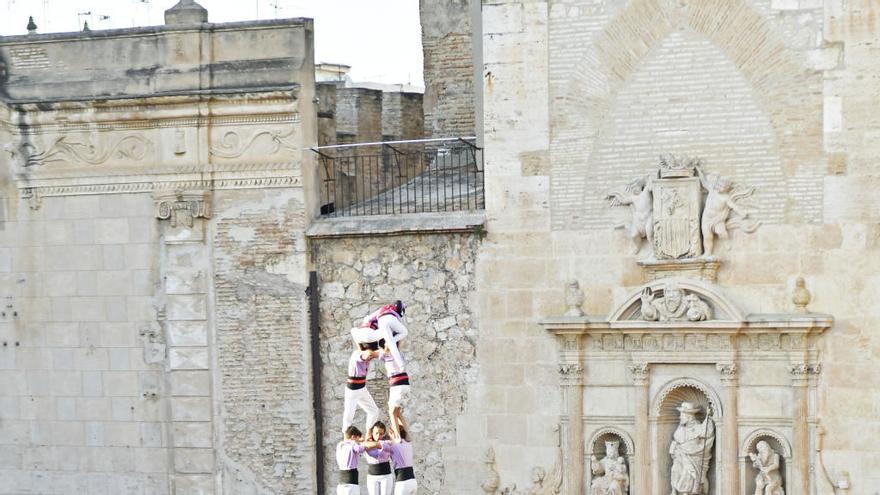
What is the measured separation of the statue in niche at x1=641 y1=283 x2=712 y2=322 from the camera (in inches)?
647

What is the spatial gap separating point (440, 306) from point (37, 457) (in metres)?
4.12

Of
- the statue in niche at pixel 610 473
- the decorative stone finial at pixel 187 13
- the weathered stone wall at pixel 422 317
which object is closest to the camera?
the statue in niche at pixel 610 473

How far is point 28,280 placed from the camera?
18609 millimetres

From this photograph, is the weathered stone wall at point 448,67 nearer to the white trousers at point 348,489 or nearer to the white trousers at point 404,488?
the white trousers at point 348,489

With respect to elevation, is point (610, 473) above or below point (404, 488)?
below

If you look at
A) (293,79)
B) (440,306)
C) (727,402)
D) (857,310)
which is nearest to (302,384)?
(440,306)

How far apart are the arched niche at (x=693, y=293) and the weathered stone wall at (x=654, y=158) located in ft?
0.46

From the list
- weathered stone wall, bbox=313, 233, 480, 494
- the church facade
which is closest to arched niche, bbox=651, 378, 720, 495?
the church facade

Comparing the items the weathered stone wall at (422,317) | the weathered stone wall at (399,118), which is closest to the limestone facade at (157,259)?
the weathered stone wall at (422,317)

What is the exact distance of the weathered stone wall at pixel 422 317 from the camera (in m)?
17.5

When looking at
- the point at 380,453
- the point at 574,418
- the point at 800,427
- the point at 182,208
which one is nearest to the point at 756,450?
the point at 800,427

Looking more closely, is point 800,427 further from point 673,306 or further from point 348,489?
point 348,489

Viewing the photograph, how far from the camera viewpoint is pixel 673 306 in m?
16.5

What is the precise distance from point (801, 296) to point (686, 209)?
1.15 meters
